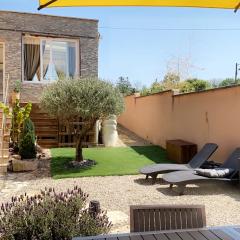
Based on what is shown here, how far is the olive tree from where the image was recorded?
12.0 m

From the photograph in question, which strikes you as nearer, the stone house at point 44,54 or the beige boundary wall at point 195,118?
the beige boundary wall at point 195,118

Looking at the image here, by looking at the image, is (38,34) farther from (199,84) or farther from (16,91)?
(199,84)

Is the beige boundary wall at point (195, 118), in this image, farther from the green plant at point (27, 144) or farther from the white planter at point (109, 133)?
the green plant at point (27, 144)

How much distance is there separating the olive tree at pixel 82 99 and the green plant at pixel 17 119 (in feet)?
7.35

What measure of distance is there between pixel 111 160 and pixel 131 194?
454 centimetres

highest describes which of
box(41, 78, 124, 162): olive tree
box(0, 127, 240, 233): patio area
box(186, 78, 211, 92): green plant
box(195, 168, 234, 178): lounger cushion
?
box(186, 78, 211, 92): green plant

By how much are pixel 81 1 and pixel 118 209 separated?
5141 mm

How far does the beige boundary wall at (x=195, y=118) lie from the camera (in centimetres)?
1179

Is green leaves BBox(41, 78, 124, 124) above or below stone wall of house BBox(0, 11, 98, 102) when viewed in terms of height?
below

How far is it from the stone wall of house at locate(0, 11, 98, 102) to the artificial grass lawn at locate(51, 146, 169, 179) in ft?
12.9

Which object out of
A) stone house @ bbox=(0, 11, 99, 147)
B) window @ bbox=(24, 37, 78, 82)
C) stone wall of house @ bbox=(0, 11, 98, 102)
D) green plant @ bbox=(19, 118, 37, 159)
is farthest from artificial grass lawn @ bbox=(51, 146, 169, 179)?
window @ bbox=(24, 37, 78, 82)

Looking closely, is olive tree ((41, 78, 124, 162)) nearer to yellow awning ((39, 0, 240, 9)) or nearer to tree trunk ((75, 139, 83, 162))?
tree trunk ((75, 139, 83, 162))

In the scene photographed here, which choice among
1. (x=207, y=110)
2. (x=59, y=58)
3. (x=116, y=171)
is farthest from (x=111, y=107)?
(x=59, y=58)

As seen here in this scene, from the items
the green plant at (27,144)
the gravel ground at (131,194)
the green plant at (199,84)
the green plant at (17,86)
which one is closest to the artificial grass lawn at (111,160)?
the gravel ground at (131,194)
